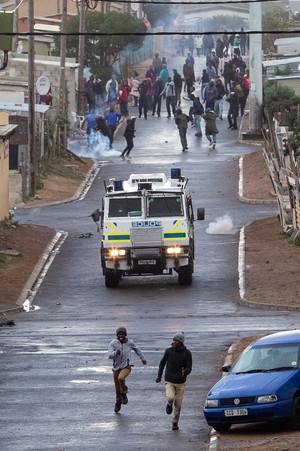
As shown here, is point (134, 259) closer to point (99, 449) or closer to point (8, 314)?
point (8, 314)

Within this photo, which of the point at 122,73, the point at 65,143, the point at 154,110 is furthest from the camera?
the point at 122,73

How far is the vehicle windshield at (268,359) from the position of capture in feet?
72.0

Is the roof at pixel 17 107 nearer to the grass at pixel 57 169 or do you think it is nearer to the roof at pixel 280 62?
the grass at pixel 57 169

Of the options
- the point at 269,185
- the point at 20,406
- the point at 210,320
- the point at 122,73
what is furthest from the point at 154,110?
the point at 20,406

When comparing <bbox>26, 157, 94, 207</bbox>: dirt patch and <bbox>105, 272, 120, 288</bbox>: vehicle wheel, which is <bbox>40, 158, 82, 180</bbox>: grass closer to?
<bbox>26, 157, 94, 207</bbox>: dirt patch

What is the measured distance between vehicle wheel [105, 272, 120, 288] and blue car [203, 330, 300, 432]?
16.2 m

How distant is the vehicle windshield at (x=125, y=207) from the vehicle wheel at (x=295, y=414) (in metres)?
17.3

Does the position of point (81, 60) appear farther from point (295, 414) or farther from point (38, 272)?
point (295, 414)

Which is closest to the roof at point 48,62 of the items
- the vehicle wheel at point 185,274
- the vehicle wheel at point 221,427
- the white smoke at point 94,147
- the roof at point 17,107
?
the white smoke at point 94,147

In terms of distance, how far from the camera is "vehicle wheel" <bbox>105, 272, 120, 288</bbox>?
1516 inches

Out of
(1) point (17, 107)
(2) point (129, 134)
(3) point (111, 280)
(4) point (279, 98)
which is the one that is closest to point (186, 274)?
(3) point (111, 280)

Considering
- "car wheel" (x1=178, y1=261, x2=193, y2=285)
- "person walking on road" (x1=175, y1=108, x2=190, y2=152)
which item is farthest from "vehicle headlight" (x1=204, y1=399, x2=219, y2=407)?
"person walking on road" (x1=175, y1=108, x2=190, y2=152)

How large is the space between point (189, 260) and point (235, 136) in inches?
1186

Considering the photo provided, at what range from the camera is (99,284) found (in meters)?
39.6
